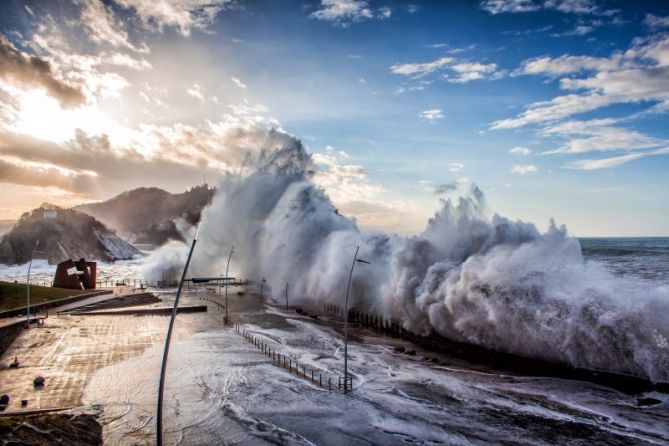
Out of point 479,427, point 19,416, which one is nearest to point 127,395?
point 19,416

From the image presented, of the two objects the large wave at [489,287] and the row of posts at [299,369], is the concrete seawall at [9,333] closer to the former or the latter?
the row of posts at [299,369]

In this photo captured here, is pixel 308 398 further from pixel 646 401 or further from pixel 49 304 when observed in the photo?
pixel 49 304

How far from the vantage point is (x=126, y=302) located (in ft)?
166

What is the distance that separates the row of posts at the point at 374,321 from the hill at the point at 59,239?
116939mm

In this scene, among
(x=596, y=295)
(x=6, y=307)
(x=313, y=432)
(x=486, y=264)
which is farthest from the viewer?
(x=6, y=307)

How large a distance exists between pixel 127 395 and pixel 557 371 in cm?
2326

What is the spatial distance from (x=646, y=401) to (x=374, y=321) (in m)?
25.7

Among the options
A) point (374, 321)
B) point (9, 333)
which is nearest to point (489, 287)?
point (374, 321)

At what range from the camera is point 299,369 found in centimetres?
2544

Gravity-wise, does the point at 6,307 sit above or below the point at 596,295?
below

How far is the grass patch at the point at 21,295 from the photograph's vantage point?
3922 centimetres

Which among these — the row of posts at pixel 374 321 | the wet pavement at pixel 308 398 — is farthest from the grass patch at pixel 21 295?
the row of posts at pixel 374 321

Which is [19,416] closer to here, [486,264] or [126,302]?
[486,264]

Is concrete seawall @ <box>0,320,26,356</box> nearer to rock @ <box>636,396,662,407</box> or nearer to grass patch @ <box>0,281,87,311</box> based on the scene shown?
grass patch @ <box>0,281,87,311</box>
